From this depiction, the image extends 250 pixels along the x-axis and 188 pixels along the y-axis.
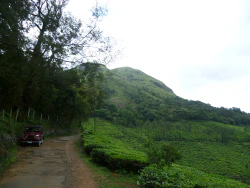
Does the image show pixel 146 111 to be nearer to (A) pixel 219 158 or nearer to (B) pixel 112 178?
(A) pixel 219 158

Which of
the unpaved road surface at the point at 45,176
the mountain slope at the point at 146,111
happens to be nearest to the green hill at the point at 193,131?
the mountain slope at the point at 146,111

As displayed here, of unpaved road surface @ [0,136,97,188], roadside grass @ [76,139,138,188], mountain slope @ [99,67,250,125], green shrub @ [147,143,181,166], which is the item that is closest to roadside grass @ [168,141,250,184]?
mountain slope @ [99,67,250,125]

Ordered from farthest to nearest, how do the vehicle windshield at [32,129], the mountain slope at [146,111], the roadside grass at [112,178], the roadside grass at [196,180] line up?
1. the mountain slope at [146,111]
2. the vehicle windshield at [32,129]
3. the roadside grass at [112,178]
4. the roadside grass at [196,180]

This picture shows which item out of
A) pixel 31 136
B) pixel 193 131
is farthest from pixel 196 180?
pixel 193 131

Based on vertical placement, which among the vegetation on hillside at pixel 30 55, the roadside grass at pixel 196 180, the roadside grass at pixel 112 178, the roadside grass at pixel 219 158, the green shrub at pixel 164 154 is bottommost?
the roadside grass at pixel 219 158

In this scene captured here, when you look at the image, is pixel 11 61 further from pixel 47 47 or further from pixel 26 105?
pixel 26 105

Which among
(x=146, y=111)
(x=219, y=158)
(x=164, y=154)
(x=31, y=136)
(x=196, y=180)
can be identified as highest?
(x=146, y=111)

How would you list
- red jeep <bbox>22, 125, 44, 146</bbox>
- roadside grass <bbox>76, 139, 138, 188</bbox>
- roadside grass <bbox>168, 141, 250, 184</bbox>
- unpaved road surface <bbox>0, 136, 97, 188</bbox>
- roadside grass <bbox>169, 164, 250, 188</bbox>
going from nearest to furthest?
roadside grass <bbox>169, 164, 250, 188</bbox> < unpaved road surface <bbox>0, 136, 97, 188</bbox> < roadside grass <bbox>76, 139, 138, 188</bbox> < red jeep <bbox>22, 125, 44, 146</bbox> < roadside grass <bbox>168, 141, 250, 184</bbox>

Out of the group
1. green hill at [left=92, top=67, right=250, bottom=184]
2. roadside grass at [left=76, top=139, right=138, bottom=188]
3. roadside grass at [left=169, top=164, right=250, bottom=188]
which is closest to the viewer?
roadside grass at [left=169, top=164, right=250, bottom=188]

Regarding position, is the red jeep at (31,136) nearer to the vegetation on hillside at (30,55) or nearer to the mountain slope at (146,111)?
the vegetation on hillside at (30,55)

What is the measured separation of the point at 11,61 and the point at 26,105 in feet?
31.8

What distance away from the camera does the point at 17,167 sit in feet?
27.5

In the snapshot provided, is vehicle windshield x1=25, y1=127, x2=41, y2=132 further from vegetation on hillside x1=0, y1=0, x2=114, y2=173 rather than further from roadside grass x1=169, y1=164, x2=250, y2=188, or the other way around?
roadside grass x1=169, y1=164, x2=250, y2=188

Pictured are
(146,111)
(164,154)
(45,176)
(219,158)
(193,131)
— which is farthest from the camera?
(146,111)
